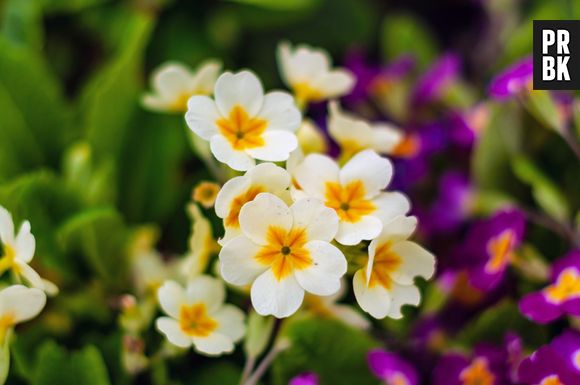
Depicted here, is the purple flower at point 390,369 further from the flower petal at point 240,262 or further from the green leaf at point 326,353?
the flower petal at point 240,262

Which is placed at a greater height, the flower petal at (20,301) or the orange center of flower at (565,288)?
the flower petal at (20,301)

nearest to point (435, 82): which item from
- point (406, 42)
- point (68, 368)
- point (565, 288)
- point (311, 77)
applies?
point (406, 42)

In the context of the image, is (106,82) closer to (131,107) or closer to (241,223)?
(131,107)

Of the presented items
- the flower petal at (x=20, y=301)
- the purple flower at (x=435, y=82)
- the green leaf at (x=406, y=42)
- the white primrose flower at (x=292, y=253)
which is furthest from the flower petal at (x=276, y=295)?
the green leaf at (x=406, y=42)

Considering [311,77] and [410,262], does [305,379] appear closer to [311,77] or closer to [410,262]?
[410,262]

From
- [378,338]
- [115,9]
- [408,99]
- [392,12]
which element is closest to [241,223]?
[378,338]
